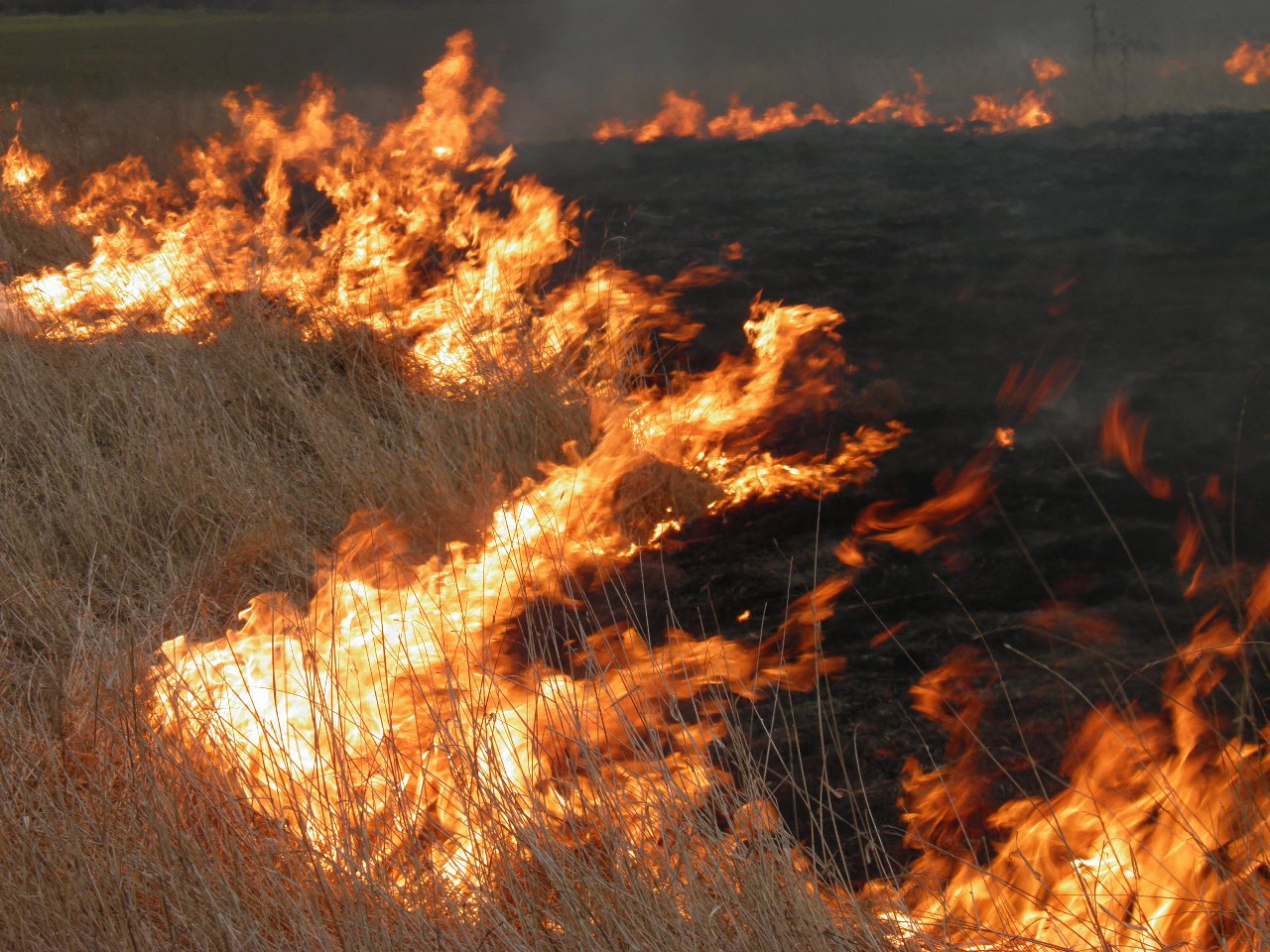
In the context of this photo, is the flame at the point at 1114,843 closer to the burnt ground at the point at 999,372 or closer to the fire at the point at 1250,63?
the burnt ground at the point at 999,372

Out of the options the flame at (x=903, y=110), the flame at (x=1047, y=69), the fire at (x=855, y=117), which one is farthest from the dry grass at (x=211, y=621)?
the flame at (x=1047, y=69)

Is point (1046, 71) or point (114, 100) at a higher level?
point (114, 100)

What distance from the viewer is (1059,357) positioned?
5285 mm

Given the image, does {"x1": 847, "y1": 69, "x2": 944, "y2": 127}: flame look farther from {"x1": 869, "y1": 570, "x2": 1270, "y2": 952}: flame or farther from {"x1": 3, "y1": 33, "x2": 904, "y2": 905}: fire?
{"x1": 869, "y1": 570, "x2": 1270, "y2": 952}: flame

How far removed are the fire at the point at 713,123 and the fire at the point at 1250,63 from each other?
4.26 metres

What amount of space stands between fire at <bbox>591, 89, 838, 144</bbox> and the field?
2.74 m

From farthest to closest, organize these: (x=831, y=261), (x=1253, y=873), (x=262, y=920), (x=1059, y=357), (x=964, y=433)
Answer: (x=831, y=261) < (x=1059, y=357) < (x=964, y=433) < (x=262, y=920) < (x=1253, y=873)

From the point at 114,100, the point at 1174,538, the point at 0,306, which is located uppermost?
the point at 114,100

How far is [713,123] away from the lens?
12.6m

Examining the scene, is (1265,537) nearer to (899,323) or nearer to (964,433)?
(964,433)

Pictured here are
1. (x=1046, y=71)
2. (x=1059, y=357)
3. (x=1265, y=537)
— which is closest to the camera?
(x=1265, y=537)

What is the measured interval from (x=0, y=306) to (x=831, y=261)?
17.0 feet

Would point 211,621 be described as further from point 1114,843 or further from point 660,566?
point 1114,843

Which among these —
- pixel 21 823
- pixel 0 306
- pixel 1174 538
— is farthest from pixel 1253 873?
pixel 0 306
